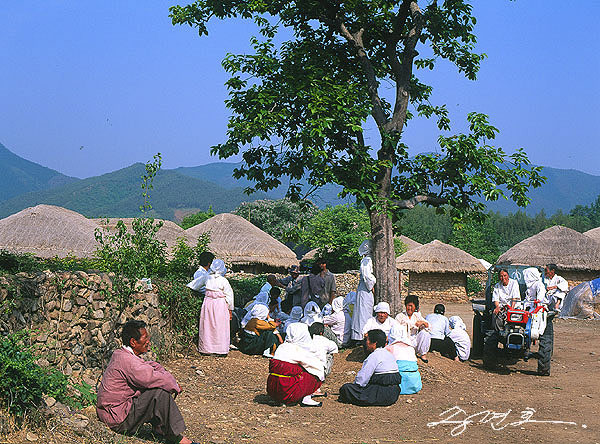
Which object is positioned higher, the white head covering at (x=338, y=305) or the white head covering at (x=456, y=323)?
the white head covering at (x=338, y=305)

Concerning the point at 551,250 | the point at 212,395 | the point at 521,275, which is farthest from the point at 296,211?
the point at 212,395

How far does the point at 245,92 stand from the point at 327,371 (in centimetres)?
577

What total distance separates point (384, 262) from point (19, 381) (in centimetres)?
815

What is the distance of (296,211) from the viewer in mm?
53094

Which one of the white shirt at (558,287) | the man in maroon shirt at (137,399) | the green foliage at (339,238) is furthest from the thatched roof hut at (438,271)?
the man in maroon shirt at (137,399)

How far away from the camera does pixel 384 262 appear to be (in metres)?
12.7

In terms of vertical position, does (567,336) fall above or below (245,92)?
below

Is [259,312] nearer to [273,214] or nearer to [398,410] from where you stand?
[398,410]

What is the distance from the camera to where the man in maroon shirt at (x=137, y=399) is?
638cm

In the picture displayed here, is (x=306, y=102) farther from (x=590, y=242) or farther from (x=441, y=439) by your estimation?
(x=590, y=242)

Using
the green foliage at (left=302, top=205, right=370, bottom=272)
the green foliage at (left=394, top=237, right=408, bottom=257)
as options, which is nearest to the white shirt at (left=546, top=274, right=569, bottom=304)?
the green foliage at (left=302, top=205, right=370, bottom=272)

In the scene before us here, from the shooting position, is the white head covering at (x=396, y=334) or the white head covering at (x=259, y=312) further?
the white head covering at (x=259, y=312)

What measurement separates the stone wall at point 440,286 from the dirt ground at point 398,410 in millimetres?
19107

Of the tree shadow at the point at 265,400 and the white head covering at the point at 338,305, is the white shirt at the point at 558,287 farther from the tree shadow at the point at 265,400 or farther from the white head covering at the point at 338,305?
the tree shadow at the point at 265,400
